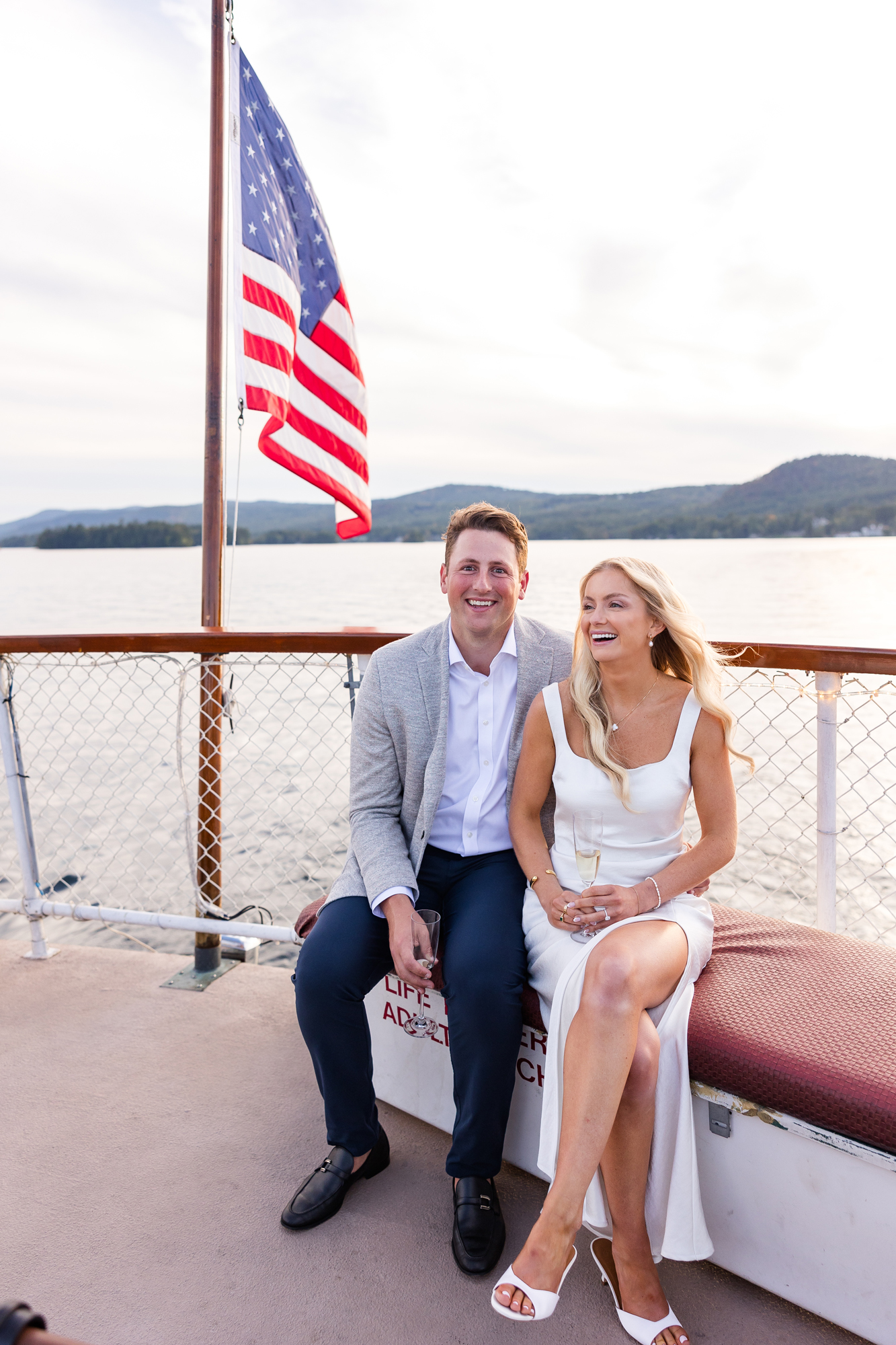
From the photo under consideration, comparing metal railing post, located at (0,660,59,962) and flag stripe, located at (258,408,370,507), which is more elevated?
flag stripe, located at (258,408,370,507)

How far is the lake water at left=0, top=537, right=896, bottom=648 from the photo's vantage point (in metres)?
20.3

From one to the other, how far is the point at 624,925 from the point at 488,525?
1.14 metres

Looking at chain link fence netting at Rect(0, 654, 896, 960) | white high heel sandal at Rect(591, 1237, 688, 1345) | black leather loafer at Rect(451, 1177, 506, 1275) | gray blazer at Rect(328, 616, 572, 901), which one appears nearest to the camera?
white high heel sandal at Rect(591, 1237, 688, 1345)

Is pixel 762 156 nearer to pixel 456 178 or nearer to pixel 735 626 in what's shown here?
pixel 456 178

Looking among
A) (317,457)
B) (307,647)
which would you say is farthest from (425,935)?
(317,457)

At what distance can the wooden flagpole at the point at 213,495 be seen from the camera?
10.1ft

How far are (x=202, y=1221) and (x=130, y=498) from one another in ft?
162

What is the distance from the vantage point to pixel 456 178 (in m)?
7.68

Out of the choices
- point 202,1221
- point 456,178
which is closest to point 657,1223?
point 202,1221

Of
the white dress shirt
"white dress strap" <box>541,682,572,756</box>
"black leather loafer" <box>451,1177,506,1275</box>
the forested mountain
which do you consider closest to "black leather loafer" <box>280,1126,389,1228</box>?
"black leather loafer" <box>451,1177,506,1275</box>

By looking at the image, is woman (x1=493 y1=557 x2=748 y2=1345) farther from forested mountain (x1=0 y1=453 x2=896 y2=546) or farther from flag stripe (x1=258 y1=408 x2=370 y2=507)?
forested mountain (x1=0 y1=453 x2=896 y2=546)

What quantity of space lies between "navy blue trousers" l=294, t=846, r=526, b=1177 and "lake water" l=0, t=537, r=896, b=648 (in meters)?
1.16

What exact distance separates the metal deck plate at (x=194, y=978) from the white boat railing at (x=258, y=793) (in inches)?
7.5

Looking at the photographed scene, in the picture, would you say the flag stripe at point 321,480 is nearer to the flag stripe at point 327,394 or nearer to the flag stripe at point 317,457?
the flag stripe at point 317,457
